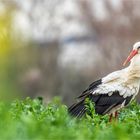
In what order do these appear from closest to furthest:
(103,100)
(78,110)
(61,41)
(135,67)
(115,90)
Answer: (78,110)
(103,100)
(115,90)
(135,67)
(61,41)

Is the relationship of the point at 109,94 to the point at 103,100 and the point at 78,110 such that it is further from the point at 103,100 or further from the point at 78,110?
the point at 78,110

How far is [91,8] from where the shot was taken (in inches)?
1061

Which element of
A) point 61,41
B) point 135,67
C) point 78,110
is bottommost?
point 78,110

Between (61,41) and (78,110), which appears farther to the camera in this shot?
(61,41)

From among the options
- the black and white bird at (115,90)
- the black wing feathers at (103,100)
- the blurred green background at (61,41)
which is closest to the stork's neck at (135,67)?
the black and white bird at (115,90)

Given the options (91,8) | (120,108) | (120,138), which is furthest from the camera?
(91,8)

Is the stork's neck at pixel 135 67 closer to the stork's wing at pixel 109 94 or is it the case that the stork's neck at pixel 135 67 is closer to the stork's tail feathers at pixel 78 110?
the stork's wing at pixel 109 94

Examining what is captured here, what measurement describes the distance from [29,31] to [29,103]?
786 inches

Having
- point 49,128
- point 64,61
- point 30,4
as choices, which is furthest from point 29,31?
point 49,128

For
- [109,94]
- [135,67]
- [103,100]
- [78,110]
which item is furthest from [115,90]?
[78,110]

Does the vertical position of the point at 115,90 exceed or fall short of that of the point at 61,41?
it falls short

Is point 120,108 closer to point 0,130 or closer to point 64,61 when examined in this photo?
point 0,130

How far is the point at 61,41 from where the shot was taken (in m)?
26.8

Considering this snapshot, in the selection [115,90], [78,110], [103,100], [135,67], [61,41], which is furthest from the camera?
[61,41]
